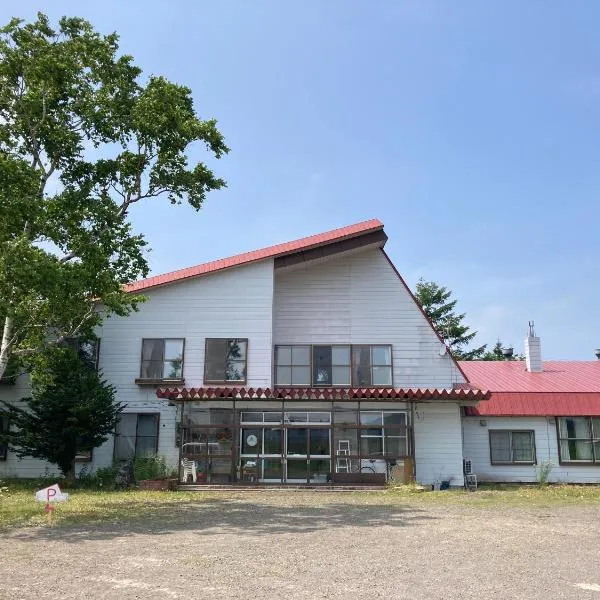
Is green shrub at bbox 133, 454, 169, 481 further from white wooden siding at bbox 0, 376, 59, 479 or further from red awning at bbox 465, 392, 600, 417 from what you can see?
red awning at bbox 465, 392, 600, 417

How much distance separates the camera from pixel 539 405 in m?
23.0

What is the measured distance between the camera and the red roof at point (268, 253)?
2220 cm

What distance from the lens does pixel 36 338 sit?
15414 mm

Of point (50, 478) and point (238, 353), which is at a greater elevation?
point (238, 353)

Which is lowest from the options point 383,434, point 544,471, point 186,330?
point 544,471

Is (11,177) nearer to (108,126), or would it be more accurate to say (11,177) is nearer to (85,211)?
(85,211)

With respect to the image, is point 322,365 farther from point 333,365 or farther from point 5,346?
point 5,346

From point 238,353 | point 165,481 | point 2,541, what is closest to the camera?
point 2,541

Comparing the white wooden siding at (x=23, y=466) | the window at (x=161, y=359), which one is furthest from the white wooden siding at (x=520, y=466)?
the white wooden siding at (x=23, y=466)

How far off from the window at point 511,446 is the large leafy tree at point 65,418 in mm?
13478

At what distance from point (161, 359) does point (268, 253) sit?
5329 millimetres

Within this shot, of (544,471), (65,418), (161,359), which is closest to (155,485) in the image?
(65,418)

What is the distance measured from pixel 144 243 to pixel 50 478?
10.1m

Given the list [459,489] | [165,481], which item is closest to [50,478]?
[165,481]
